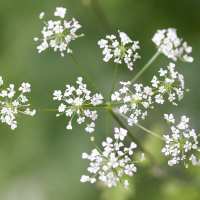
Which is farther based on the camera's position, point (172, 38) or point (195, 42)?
point (195, 42)

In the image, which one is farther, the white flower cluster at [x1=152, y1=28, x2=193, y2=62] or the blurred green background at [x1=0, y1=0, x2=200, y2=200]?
the blurred green background at [x1=0, y1=0, x2=200, y2=200]

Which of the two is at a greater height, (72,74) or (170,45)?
(72,74)

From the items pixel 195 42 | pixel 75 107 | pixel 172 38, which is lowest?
pixel 75 107

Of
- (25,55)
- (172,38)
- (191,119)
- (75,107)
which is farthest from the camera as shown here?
(25,55)

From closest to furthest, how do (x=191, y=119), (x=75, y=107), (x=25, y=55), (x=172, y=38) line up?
1. (x=172, y=38)
2. (x=75, y=107)
3. (x=191, y=119)
4. (x=25, y=55)

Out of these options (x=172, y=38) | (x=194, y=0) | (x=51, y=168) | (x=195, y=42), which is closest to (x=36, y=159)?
(x=51, y=168)

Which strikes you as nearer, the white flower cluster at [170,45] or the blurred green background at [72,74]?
the white flower cluster at [170,45]

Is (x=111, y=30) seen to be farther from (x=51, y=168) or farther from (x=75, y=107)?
(x=51, y=168)

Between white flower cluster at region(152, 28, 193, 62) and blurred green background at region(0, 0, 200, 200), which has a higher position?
blurred green background at region(0, 0, 200, 200)
